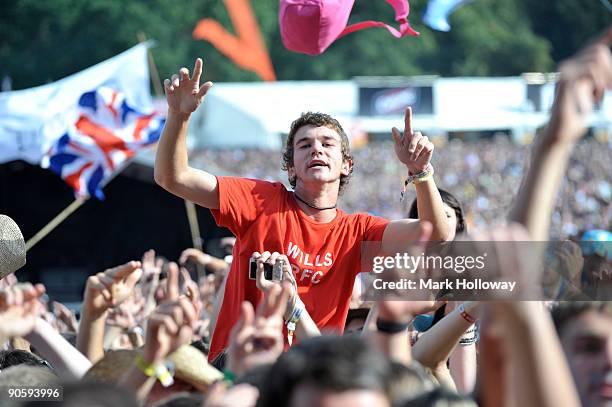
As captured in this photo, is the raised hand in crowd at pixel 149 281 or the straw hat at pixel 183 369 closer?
the straw hat at pixel 183 369

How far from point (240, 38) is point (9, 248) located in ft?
160

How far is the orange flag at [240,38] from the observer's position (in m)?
45.3

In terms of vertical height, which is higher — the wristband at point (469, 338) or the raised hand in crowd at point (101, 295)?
the wristband at point (469, 338)

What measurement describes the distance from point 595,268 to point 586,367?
2.14 meters

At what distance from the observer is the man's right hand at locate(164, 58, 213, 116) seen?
376cm

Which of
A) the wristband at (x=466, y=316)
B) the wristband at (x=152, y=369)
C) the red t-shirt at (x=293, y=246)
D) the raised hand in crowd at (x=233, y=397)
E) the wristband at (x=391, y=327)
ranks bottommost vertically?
the raised hand in crowd at (x=233, y=397)

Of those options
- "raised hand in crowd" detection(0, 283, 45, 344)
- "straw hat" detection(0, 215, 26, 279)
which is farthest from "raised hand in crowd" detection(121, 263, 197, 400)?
"straw hat" detection(0, 215, 26, 279)

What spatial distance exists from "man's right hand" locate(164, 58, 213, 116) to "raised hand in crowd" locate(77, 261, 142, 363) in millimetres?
597

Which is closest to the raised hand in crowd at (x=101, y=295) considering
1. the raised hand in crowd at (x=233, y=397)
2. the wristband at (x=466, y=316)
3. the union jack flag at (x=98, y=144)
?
the wristband at (x=466, y=316)

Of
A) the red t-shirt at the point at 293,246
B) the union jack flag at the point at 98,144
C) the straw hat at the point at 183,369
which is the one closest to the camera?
the straw hat at the point at 183,369

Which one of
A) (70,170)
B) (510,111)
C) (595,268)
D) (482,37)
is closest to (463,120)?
(510,111)

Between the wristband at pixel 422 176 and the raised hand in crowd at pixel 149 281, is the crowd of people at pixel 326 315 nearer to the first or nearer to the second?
the wristband at pixel 422 176

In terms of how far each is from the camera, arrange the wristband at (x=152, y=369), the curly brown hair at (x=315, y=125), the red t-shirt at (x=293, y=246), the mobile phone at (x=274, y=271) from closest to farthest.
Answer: the wristband at (x=152, y=369) < the mobile phone at (x=274, y=271) < the red t-shirt at (x=293, y=246) < the curly brown hair at (x=315, y=125)

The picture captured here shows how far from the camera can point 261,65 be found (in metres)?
44.7
